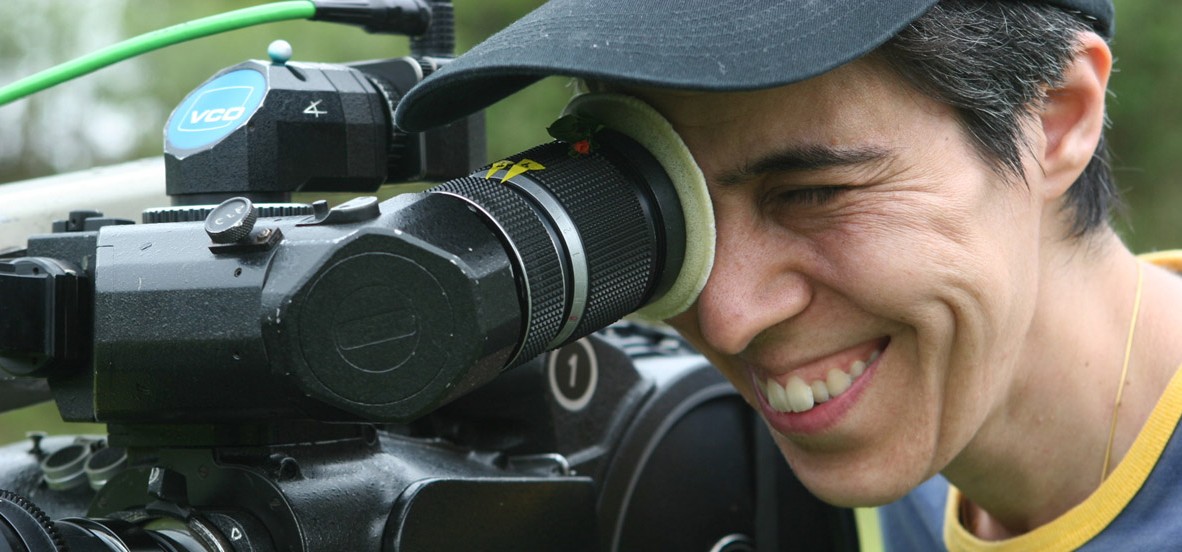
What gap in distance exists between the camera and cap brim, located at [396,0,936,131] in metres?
1.06

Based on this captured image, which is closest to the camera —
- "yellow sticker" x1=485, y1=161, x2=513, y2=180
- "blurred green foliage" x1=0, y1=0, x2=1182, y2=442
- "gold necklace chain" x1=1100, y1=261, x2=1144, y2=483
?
"yellow sticker" x1=485, y1=161, x2=513, y2=180

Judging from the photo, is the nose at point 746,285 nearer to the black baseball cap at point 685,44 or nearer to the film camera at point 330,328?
the film camera at point 330,328

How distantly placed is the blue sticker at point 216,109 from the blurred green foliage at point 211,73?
435cm

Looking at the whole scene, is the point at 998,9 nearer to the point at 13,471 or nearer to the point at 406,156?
the point at 406,156

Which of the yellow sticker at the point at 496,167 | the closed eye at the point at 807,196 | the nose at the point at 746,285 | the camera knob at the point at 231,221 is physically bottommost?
the nose at the point at 746,285

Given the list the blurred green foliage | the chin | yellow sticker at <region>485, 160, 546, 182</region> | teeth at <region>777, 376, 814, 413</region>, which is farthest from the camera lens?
the blurred green foliage

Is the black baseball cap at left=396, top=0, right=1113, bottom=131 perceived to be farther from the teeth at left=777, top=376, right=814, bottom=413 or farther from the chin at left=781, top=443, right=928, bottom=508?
the chin at left=781, top=443, right=928, bottom=508

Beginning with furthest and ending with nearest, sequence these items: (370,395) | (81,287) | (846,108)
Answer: (846,108) < (81,287) < (370,395)

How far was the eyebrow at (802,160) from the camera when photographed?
3.88 feet

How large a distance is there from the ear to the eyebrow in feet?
0.77

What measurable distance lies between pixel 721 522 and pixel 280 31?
475 centimetres

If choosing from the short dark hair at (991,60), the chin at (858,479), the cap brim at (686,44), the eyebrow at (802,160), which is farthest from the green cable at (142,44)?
the chin at (858,479)

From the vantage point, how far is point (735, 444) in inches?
61.6

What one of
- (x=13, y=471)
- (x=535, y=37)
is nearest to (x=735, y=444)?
(x=535, y=37)
